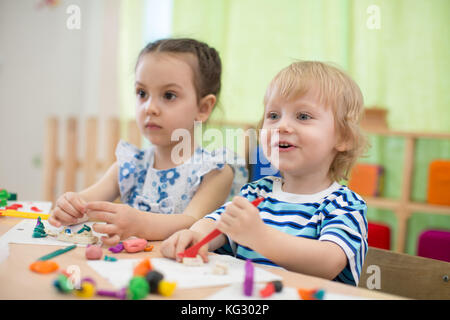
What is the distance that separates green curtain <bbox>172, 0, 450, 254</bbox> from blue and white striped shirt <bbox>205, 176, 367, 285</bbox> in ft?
4.72

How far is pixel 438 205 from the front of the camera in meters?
2.08

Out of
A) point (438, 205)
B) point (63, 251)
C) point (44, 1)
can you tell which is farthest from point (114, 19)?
point (63, 251)

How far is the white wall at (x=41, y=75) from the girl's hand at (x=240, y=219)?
2237 millimetres

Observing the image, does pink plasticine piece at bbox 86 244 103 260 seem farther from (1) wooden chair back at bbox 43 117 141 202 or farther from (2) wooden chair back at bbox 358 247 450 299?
(1) wooden chair back at bbox 43 117 141 202

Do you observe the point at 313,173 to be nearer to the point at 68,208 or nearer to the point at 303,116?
the point at 303,116

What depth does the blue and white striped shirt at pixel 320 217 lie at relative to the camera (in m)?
0.72

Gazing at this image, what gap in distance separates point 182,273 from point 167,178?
590 mm

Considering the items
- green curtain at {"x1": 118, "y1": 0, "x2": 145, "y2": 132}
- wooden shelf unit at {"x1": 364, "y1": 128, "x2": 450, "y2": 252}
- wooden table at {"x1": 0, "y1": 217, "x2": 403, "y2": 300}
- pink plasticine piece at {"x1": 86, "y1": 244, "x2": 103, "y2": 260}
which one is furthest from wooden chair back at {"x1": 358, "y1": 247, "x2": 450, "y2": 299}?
green curtain at {"x1": 118, "y1": 0, "x2": 145, "y2": 132}

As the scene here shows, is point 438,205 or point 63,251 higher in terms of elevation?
point 63,251

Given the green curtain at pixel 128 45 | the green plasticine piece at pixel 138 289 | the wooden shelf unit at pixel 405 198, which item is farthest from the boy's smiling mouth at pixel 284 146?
the green curtain at pixel 128 45

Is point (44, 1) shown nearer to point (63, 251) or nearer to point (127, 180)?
point (127, 180)

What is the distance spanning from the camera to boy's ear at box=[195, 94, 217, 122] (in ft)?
3.92

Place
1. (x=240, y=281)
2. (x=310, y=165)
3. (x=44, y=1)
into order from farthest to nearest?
(x=44, y=1)
(x=310, y=165)
(x=240, y=281)
